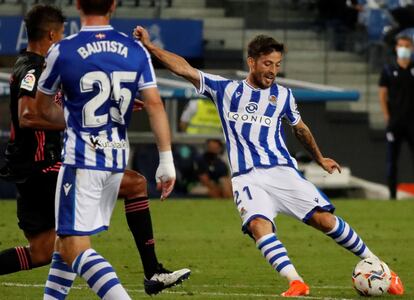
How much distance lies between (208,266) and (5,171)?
3.29 m

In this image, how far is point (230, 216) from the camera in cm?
1723

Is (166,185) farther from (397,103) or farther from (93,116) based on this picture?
(397,103)

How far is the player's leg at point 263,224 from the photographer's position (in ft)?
31.2

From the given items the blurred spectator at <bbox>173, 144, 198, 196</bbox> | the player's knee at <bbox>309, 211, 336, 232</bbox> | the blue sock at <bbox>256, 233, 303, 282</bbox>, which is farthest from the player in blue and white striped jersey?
the blurred spectator at <bbox>173, 144, 198, 196</bbox>

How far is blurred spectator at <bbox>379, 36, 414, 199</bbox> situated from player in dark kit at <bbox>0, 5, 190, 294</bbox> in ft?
36.0

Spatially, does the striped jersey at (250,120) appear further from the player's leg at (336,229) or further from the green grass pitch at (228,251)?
the green grass pitch at (228,251)

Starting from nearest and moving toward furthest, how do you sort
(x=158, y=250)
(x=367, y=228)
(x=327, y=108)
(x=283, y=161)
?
1. (x=283, y=161)
2. (x=158, y=250)
3. (x=367, y=228)
4. (x=327, y=108)

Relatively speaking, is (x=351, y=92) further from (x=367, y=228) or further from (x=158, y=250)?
(x=158, y=250)

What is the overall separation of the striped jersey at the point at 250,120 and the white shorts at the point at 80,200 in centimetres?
246

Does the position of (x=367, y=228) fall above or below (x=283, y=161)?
below

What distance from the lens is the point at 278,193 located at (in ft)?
32.6

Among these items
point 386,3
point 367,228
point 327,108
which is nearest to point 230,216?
point 367,228

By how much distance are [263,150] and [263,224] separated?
0.59m

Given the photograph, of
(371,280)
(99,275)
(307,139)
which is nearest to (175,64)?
(307,139)
